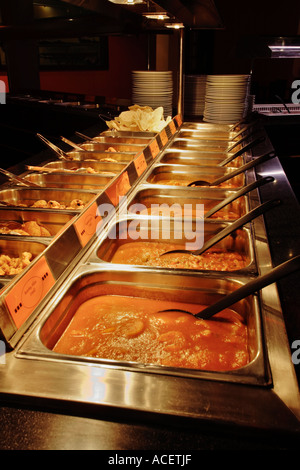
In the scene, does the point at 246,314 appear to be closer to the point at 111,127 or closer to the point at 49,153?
the point at 49,153

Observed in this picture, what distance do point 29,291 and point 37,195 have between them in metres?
0.91

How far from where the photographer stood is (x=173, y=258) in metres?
1.43

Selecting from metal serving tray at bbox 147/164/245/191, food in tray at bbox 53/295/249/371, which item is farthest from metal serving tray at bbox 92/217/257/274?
metal serving tray at bbox 147/164/245/191

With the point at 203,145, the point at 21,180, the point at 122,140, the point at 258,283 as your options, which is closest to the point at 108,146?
the point at 122,140

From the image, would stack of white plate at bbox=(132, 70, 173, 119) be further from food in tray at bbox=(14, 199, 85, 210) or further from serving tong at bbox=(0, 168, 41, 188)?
food in tray at bbox=(14, 199, 85, 210)

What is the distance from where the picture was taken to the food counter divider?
674mm

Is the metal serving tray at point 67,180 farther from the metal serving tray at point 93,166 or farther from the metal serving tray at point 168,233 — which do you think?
the metal serving tray at point 168,233

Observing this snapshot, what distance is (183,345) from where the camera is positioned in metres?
0.97

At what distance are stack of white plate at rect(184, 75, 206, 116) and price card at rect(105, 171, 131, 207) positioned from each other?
84.9 inches

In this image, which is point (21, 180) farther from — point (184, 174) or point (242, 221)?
point (242, 221)

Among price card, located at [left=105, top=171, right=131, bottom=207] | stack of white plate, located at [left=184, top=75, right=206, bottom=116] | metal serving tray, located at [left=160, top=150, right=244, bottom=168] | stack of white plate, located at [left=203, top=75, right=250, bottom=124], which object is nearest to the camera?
price card, located at [left=105, top=171, right=131, bottom=207]

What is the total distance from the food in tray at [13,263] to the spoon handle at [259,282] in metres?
0.56

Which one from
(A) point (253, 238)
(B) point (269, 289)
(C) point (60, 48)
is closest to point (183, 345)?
(B) point (269, 289)

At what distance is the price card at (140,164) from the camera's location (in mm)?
2014
